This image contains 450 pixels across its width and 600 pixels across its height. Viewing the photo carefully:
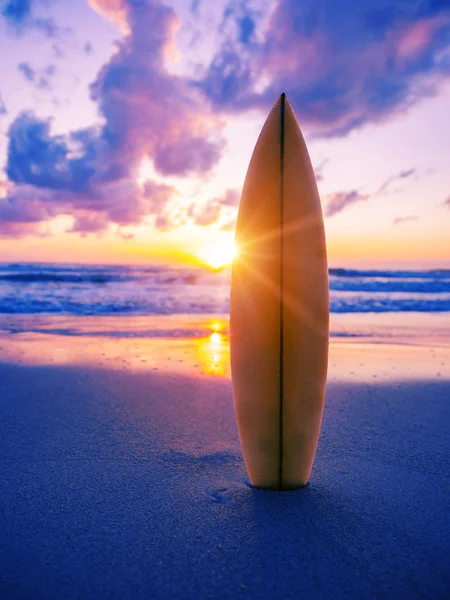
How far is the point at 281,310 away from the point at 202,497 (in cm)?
88

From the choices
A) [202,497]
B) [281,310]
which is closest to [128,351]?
[202,497]

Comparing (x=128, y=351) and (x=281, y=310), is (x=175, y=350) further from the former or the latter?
(x=281, y=310)

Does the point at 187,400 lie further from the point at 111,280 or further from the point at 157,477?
the point at 111,280

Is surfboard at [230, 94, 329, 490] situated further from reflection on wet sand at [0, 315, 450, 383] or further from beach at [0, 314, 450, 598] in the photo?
reflection on wet sand at [0, 315, 450, 383]

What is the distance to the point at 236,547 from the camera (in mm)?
1744

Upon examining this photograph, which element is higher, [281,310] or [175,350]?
[281,310]

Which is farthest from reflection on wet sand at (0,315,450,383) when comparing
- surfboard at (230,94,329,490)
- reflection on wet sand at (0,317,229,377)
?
surfboard at (230,94,329,490)

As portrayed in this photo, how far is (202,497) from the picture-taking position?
2.13 metres

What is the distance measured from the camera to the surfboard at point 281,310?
2.13 meters

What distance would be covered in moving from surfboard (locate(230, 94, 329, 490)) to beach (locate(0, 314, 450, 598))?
0.80 feet

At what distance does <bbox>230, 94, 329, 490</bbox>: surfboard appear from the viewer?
2.13 metres

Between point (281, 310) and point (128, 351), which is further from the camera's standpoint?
point (128, 351)

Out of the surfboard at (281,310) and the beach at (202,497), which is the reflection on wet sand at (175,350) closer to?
the beach at (202,497)

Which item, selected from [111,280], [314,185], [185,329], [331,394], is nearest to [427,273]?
[111,280]
